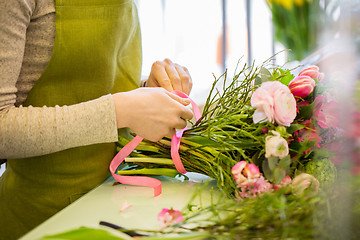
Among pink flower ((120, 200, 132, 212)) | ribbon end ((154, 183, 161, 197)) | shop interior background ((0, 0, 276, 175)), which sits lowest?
ribbon end ((154, 183, 161, 197))

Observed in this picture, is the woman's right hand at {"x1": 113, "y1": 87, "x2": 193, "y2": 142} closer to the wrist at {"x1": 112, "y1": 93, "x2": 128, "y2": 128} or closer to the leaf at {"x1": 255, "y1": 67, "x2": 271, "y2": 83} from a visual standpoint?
the wrist at {"x1": 112, "y1": 93, "x2": 128, "y2": 128}

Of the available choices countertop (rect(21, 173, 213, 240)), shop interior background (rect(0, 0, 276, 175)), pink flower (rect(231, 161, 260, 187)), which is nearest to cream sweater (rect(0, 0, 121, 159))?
countertop (rect(21, 173, 213, 240))

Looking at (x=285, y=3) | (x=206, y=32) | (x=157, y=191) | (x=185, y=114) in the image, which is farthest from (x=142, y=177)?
(x=206, y=32)

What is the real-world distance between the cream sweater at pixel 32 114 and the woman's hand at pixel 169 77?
0.26 meters

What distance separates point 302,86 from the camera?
656mm

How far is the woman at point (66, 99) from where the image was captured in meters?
0.64

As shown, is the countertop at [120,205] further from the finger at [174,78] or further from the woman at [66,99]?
the finger at [174,78]

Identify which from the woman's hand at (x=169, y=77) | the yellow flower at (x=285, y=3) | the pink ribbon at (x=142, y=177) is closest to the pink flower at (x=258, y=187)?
the pink ribbon at (x=142, y=177)

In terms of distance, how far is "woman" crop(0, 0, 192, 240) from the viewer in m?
0.64

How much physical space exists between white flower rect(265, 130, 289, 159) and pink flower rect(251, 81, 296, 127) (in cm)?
4

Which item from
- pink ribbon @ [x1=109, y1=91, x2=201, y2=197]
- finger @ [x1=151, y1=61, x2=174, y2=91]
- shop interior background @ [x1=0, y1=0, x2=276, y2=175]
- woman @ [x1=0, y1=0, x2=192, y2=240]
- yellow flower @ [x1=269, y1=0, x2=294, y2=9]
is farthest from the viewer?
shop interior background @ [x1=0, y1=0, x2=276, y2=175]

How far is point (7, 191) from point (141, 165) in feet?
1.14

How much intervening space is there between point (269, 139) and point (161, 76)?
41 centimetres

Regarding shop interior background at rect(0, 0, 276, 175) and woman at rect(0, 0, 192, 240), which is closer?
woman at rect(0, 0, 192, 240)
